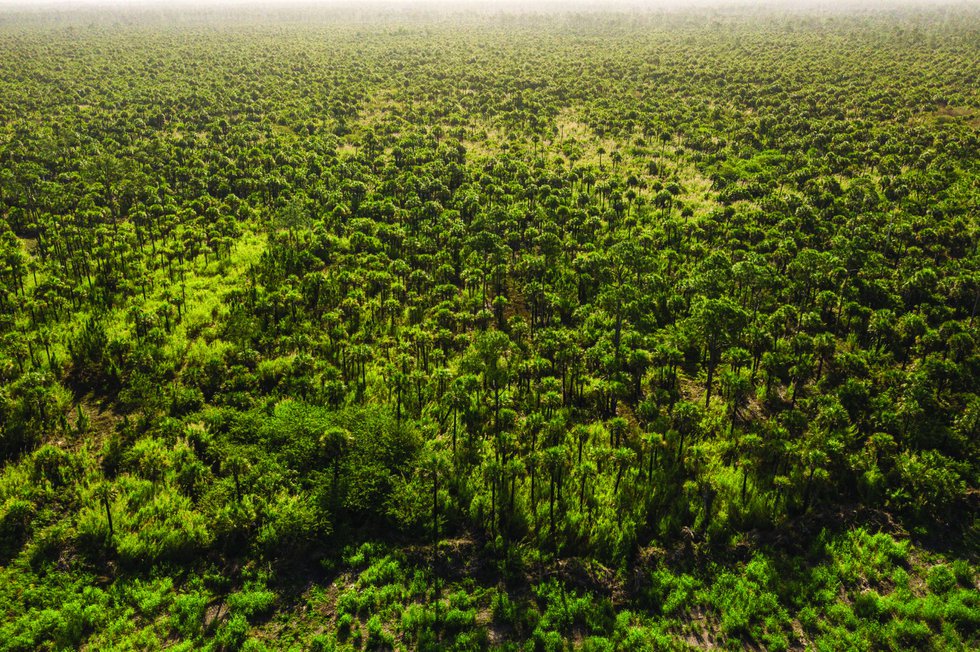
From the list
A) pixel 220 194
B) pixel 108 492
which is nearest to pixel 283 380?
pixel 108 492

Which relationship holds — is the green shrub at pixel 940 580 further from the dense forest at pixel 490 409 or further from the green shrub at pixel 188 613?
the green shrub at pixel 188 613

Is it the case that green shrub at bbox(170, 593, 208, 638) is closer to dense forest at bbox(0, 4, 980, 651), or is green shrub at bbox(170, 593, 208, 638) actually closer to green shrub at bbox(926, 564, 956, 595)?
dense forest at bbox(0, 4, 980, 651)

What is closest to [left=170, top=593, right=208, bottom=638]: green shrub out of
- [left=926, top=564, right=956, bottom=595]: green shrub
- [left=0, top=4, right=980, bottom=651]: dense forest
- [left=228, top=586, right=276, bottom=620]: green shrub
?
[left=0, top=4, right=980, bottom=651]: dense forest

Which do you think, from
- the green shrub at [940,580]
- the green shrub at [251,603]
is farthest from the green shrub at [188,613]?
the green shrub at [940,580]

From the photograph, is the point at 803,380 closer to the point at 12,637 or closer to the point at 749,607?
the point at 749,607

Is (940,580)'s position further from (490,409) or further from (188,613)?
(188,613)

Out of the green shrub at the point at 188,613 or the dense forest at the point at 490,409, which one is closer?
the green shrub at the point at 188,613

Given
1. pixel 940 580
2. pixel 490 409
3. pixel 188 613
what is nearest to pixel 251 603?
pixel 188 613

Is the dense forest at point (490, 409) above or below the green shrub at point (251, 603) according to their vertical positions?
above
